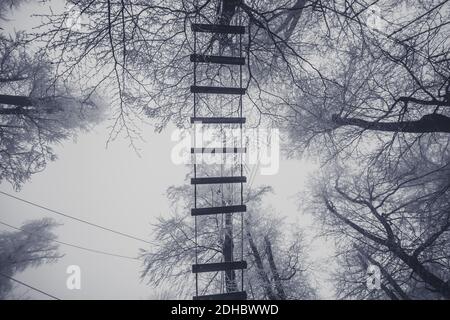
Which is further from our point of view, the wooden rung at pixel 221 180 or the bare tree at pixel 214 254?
the bare tree at pixel 214 254

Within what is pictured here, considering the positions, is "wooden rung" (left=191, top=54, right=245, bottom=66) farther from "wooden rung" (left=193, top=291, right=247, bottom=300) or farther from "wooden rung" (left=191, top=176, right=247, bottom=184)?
"wooden rung" (left=193, top=291, right=247, bottom=300)

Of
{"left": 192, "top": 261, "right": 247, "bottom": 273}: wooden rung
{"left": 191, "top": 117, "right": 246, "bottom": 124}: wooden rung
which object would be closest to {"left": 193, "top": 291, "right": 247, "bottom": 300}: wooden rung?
{"left": 192, "top": 261, "right": 247, "bottom": 273}: wooden rung

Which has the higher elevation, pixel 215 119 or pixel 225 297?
pixel 215 119

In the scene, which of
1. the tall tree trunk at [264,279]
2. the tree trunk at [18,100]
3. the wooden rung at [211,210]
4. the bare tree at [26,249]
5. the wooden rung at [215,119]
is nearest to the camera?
the wooden rung at [211,210]

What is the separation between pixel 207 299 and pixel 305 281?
8239mm

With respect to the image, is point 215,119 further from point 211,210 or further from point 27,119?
point 27,119

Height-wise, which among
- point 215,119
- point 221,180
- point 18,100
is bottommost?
point 221,180

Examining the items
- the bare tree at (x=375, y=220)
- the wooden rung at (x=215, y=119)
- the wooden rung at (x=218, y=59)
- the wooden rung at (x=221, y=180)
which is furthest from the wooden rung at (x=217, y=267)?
the bare tree at (x=375, y=220)

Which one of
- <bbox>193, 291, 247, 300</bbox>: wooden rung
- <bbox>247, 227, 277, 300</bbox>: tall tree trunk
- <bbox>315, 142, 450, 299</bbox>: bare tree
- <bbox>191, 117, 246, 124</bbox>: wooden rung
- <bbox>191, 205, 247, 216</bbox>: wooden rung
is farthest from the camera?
<bbox>247, 227, 277, 300</bbox>: tall tree trunk

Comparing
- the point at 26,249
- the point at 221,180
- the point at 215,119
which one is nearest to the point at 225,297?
the point at 221,180

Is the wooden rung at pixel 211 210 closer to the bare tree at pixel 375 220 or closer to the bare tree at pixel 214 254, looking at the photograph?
the bare tree at pixel 214 254
